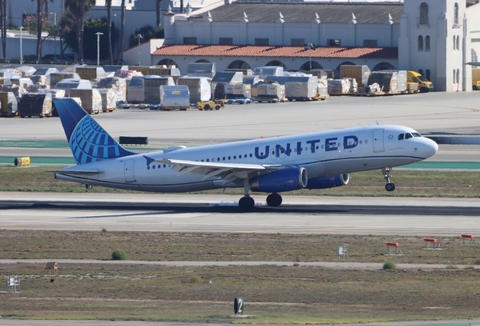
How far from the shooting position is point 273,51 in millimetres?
162500

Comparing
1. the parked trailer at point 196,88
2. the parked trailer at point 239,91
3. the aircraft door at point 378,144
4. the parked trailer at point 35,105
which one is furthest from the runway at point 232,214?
the parked trailer at point 239,91

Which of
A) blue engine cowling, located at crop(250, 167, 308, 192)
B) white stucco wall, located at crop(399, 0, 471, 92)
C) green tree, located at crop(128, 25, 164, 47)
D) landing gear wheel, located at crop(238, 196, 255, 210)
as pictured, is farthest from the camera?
green tree, located at crop(128, 25, 164, 47)

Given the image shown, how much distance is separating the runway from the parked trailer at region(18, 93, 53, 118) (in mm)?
54817

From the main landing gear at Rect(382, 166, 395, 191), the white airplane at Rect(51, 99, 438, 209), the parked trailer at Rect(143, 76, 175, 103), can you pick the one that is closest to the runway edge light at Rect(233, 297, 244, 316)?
the white airplane at Rect(51, 99, 438, 209)

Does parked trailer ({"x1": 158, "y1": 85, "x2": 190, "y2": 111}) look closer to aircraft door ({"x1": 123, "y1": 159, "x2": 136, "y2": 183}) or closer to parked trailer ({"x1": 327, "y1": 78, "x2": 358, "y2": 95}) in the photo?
parked trailer ({"x1": 327, "y1": 78, "x2": 358, "y2": 95})

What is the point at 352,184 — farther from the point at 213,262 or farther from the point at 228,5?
the point at 228,5

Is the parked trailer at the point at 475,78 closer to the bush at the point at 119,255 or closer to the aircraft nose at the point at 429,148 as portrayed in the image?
the aircraft nose at the point at 429,148

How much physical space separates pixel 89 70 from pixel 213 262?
4465 inches

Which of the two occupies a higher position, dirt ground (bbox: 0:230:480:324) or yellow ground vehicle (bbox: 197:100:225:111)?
yellow ground vehicle (bbox: 197:100:225:111)

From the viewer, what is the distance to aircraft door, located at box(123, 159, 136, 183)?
5622 centimetres

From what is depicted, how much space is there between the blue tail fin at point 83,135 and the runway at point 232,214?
2.87 meters

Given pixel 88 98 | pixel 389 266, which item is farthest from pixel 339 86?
pixel 389 266

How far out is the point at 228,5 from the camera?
17738 centimetres

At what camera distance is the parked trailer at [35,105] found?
379 ft
